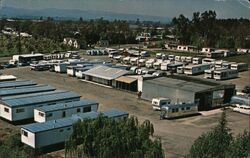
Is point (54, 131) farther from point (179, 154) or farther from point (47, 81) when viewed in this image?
point (47, 81)

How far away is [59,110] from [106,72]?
9.24 ft

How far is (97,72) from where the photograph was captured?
23.5 feet

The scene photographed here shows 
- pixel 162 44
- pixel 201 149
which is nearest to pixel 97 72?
pixel 201 149

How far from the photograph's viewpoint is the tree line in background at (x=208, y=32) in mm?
13555

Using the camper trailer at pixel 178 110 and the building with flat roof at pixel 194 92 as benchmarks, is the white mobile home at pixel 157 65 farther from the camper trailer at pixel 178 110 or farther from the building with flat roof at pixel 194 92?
the camper trailer at pixel 178 110

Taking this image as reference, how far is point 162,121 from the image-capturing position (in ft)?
15.1

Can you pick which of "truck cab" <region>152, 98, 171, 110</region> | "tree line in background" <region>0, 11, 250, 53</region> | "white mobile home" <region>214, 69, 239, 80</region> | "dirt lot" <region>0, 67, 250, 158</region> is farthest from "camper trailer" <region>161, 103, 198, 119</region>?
"tree line in background" <region>0, 11, 250, 53</region>

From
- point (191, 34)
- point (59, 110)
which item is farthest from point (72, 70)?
point (191, 34)

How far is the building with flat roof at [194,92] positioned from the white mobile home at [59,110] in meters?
1.34

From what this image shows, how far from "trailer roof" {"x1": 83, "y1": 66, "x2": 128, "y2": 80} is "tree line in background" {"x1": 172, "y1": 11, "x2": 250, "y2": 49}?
6.89 meters

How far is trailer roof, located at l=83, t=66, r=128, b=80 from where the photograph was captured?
6.75 meters

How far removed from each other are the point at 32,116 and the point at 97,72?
2746 mm

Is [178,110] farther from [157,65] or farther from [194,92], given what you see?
[157,65]

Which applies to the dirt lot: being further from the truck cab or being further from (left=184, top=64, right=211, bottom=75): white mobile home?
(left=184, top=64, right=211, bottom=75): white mobile home
